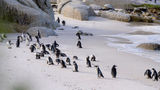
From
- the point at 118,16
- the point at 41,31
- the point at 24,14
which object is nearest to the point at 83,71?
the point at 41,31

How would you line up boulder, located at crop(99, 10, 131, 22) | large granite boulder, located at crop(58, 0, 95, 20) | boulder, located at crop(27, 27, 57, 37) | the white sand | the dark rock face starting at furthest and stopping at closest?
boulder, located at crop(99, 10, 131, 22), large granite boulder, located at crop(58, 0, 95, 20), the dark rock face, boulder, located at crop(27, 27, 57, 37), the white sand

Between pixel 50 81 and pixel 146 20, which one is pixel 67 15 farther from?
pixel 50 81

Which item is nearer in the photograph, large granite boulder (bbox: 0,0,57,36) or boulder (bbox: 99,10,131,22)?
large granite boulder (bbox: 0,0,57,36)

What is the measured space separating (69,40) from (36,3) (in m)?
7.83

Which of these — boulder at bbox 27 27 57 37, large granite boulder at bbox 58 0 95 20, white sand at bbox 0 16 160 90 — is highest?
large granite boulder at bbox 58 0 95 20

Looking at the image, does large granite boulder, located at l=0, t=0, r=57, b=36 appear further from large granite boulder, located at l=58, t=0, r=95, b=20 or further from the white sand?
large granite boulder, located at l=58, t=0, r=95, b=20

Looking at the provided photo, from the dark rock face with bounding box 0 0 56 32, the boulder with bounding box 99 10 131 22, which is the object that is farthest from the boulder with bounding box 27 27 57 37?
→ the boulder with bounding box 99 10 131 22

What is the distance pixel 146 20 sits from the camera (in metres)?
37.5

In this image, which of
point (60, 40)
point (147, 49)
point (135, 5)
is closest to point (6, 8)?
point (60, 40)

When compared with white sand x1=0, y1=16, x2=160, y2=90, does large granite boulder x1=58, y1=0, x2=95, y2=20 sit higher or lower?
higher

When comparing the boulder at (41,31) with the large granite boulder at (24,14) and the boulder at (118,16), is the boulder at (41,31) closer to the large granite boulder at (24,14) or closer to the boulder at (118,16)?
the large granite boulder at (24,14)

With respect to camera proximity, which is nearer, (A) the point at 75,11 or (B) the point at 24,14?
(B) the point at 24,14

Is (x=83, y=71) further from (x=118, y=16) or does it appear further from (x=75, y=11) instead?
(x=118, y=16)

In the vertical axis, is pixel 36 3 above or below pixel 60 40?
above
